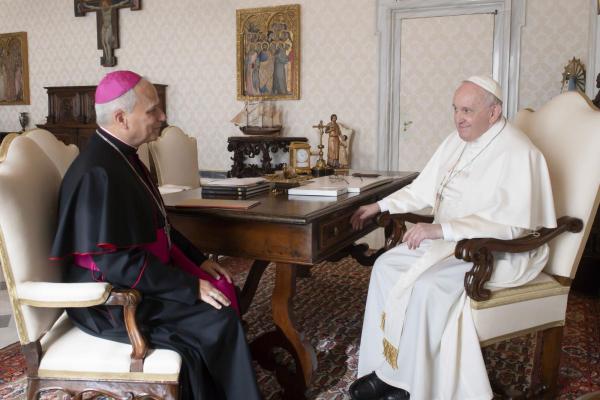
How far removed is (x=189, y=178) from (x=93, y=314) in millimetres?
2987

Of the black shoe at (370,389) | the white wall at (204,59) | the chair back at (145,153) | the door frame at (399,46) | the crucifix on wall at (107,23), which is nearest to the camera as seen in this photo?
the black shoe at (370,389)

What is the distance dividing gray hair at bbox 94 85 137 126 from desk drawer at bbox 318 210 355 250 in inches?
36.4

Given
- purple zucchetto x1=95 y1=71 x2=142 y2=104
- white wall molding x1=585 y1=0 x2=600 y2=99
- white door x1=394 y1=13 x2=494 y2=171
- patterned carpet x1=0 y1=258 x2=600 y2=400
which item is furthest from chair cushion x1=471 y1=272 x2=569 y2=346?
white door x1=394 y1=13 x2=494 y2=171

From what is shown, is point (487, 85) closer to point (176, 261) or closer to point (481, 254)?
point (481, 254)

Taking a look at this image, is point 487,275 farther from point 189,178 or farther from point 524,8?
point 524,8

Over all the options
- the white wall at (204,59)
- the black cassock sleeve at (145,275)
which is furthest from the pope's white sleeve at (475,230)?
the white wall at (204,59)

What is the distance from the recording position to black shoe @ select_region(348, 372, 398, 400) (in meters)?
2.65

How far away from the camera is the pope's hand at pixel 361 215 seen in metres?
2.93

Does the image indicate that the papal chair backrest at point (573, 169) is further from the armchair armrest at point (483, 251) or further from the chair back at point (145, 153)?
the chair back at point (145, 153)

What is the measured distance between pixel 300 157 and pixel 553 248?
1782mm

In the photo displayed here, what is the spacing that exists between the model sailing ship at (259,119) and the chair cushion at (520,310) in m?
5.38

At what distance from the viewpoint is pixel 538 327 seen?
258 centimetres

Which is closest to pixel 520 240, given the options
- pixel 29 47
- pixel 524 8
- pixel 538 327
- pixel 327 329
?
pixel 538 327

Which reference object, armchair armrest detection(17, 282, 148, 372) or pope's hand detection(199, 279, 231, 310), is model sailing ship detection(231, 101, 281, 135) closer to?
pope's hand detection(199, 279, 231, 310)
